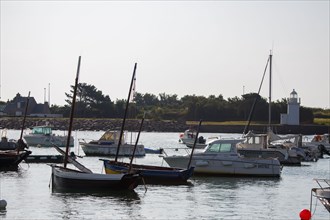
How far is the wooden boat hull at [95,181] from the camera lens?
142 feet

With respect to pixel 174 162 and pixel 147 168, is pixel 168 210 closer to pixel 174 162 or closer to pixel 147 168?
pixel 147 168

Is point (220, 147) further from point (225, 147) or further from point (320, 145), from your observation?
point (320, 145)

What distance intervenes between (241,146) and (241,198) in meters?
21.8

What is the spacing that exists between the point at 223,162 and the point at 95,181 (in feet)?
47.6

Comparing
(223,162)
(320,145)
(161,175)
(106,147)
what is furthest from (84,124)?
(161,175)

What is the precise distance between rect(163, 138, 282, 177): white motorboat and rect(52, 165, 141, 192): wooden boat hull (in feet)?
40.7

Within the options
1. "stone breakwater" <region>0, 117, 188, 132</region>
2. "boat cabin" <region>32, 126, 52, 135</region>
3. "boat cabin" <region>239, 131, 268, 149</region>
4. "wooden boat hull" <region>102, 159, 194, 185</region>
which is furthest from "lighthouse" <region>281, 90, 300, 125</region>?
"wooden boat hull" <region>102, 159, 194, 185</region>

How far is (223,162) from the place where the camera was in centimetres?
5578

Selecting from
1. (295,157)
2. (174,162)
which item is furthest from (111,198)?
(295,157)

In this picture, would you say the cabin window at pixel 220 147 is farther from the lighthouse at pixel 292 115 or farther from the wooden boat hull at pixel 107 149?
the lighthouse at pixel 292 115

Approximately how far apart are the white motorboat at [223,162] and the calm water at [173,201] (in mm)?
771

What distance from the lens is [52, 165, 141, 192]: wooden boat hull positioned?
1700 inches

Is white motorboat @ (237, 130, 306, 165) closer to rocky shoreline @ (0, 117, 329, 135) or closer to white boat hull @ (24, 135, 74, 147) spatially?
white boat hull @ (24, 135, 74, 147)

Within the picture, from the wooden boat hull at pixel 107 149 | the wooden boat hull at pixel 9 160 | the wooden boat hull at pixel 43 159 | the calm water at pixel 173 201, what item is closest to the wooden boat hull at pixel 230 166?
the calm water at pixel 173 201
